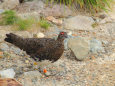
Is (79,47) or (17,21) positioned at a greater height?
(17,21)

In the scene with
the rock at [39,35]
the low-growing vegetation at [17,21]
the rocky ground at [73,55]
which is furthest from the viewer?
the low-growing vegetation at [17,21]

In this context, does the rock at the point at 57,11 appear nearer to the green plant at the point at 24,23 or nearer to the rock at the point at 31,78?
the green plant at the point at 24,23

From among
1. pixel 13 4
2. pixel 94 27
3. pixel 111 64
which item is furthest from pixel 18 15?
pixel 111 64

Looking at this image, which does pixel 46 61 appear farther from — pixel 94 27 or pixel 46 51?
pixel 94 27

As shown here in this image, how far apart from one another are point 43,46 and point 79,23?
8.28ft

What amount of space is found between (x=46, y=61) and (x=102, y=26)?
268cm

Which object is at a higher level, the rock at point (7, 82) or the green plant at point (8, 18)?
the green plant at point (8, 18)

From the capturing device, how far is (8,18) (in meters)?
5.77

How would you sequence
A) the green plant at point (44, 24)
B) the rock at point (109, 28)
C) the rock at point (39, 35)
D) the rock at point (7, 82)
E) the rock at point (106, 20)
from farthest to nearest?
the rock at point (106, 20), the rock at point (109, 28), the green plant at point (44, 24), the rock at point (39, 35), the rock at point (7, 82)

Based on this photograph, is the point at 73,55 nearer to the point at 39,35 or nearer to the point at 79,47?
the point at 79,47

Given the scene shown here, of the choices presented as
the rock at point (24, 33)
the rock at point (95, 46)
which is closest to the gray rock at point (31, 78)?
the rock at point (24, 33)

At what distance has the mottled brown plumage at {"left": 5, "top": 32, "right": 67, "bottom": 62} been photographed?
13.5 ft

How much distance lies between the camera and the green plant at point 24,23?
561cm

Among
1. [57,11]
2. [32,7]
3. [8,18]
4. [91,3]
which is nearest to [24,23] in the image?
[8,18]
